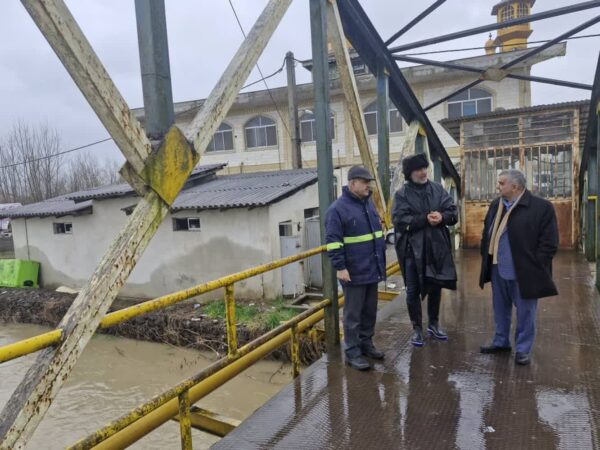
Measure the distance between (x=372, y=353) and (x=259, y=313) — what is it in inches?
281

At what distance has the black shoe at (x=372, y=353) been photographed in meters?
3.34

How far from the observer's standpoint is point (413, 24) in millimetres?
4711

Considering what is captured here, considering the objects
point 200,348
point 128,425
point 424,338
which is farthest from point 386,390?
point 200,348

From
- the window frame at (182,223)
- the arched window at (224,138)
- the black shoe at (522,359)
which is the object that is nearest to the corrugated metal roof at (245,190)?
the window frame at (182,223)

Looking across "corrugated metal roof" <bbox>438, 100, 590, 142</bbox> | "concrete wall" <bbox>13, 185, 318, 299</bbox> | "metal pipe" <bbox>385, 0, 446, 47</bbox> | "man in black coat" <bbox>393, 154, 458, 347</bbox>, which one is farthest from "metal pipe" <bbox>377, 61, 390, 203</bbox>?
"concrete wall" <bbox>13, 185, 318, 299</bbox>

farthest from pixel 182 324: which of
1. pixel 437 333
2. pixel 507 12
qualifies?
pixel 507 12

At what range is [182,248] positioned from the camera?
40.3 feet

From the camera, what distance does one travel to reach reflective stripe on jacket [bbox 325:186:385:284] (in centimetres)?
316

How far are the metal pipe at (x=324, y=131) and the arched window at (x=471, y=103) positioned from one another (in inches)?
634

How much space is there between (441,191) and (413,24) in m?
2.26

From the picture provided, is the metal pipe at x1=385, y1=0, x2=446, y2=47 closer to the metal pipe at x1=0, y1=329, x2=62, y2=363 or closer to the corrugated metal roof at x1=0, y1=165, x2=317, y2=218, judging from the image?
the metal pipe at x1=0, y1=329, x2=62, y2=363

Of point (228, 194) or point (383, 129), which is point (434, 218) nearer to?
point (383, 129)

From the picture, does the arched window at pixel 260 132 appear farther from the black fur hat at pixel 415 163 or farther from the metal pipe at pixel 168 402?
the metal pipe at pixel 168 402

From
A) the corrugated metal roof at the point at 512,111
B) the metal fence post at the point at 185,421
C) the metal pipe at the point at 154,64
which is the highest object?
the corrugated metal roof at the point at 512,111
